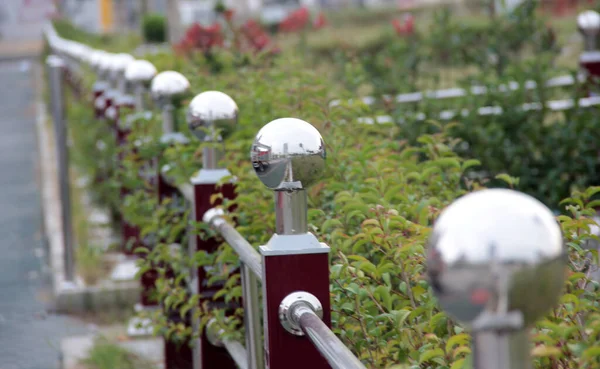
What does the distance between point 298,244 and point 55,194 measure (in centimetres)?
658

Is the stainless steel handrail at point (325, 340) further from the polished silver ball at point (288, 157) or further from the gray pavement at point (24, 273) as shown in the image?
the gray pavement at point (24, 273)

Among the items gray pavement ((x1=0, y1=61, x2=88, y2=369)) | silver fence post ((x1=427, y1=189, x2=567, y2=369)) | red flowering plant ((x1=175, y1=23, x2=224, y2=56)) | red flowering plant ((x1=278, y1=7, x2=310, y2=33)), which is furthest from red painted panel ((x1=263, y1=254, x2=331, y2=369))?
red flowering plant ((x1=278, y1=7, x2=310, y2=33))

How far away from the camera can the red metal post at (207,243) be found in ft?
9.91

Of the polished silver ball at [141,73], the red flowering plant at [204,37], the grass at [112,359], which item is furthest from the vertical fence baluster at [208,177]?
the red flowering plant at [204,37]

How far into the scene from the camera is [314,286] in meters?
1.96

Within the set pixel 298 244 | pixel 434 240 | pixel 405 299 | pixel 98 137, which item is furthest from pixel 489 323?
pixel 98 137

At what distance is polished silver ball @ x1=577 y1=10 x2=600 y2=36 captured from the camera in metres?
5.92

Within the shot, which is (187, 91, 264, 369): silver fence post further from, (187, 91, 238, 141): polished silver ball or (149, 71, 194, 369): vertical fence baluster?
(149, 71, 194, 369): vertical fence baluster

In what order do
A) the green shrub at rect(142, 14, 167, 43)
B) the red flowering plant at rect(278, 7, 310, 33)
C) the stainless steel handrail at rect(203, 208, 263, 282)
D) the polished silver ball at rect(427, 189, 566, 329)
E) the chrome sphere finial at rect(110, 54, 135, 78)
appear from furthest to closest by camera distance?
the green shrub at rect(142, 14, 167, 43) → the red flowering plant at rect(278, 7, 310, 33) → the chrome sphere finial at rect(110, 54, 135, 78) → the stainless steel handrail at rect(203, 208, 263, 282) → the polished silver ball at rect(427, 189, 566, 329)

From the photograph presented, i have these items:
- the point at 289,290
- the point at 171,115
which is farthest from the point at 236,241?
the point at 171,115

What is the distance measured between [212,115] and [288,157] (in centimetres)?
116

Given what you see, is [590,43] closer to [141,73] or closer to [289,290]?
[141,73]

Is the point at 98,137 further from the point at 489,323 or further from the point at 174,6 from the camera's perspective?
the point at 174,6

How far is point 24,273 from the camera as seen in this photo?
21.0 feet
